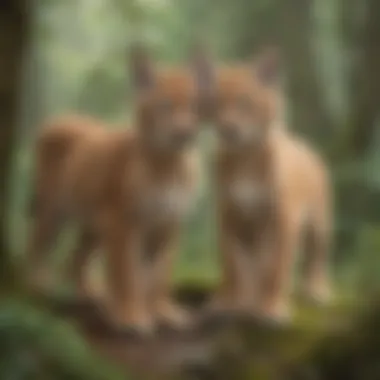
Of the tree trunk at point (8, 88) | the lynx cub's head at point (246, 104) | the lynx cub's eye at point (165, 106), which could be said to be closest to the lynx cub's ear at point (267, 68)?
the lynx cub's head at point (246, 104)

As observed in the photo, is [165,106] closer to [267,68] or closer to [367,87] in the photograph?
[267,68]

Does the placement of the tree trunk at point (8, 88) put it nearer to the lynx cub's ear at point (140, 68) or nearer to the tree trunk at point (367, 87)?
the lynx cub's ear at point (140, 68)

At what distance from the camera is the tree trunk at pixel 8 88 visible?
118cm

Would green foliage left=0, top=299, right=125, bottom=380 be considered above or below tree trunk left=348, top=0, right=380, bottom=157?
below

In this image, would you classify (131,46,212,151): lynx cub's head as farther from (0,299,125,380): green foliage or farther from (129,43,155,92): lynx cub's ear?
(0,299,125,380): green foliage

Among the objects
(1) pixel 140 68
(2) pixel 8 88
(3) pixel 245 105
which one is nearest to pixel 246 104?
(3) pixel 245 105

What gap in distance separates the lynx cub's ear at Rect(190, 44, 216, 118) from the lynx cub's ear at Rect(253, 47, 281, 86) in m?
0.05

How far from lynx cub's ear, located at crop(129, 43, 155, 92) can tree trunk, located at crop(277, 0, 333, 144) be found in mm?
165

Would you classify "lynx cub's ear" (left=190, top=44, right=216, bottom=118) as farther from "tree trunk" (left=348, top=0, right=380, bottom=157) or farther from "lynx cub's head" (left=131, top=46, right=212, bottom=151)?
"tree trunk" (left=348, top=0, right=380, bottom=157)

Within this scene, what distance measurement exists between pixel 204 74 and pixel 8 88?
25cm

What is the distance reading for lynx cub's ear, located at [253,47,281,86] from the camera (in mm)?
1166

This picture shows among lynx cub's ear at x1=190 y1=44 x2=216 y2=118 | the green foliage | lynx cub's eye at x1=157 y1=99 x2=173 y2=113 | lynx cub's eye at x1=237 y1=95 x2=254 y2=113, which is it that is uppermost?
lynx cub's ear at x1=190 y1=44 x2=216 y2=118

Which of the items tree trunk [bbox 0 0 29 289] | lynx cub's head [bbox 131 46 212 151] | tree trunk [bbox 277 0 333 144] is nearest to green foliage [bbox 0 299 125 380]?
tree trunk [bbox 0 0 29 289]

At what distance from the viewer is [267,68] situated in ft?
3.83
